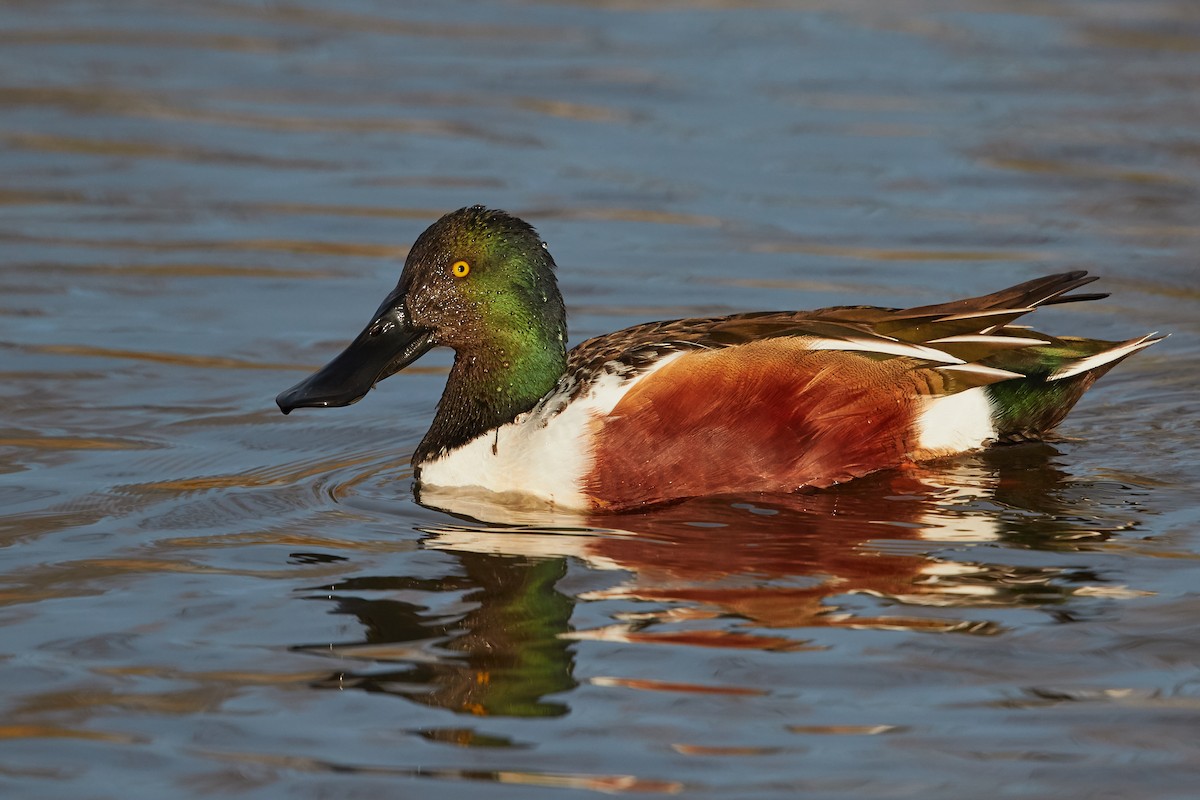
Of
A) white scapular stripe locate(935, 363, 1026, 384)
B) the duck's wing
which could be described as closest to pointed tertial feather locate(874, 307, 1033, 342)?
the duck's wing

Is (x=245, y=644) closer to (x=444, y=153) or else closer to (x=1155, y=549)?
(x=1155, y=549)

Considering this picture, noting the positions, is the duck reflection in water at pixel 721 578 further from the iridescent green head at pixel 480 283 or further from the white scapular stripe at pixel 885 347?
the iridescent green head at pixel 480 283

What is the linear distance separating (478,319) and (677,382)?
78 cm

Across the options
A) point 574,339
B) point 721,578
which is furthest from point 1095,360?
point 574,339

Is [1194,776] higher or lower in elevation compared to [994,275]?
lower

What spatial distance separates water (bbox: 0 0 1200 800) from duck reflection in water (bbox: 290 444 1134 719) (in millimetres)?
20

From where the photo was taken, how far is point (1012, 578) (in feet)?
18.6

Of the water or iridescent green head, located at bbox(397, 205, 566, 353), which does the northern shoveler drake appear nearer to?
iridescent green head, located at bbox(397, 205, 566, 353)

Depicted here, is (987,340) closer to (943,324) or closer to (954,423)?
(943,324)

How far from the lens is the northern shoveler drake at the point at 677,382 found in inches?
254

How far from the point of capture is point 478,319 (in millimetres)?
6758

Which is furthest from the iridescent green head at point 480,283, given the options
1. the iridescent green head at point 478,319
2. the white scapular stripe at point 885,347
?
the white scapular stripe at point 885,347

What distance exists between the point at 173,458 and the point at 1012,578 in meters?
3.16

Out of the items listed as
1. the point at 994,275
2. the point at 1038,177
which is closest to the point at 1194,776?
the point at 994,275
